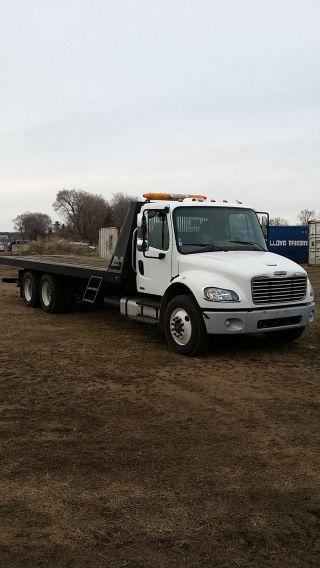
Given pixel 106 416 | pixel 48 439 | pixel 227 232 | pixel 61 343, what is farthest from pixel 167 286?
pixel 48 439

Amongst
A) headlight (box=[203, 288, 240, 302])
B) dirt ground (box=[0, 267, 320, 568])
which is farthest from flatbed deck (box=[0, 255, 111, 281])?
headlight (box=[203, 288, 240, 302])

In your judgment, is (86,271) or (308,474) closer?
(308,474)

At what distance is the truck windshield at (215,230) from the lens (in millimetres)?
8523

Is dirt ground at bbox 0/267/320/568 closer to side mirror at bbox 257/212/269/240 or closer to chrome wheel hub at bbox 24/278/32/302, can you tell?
side mirror at bbox 257/212/269/240

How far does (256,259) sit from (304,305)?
103cm

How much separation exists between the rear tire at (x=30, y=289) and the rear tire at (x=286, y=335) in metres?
6.25

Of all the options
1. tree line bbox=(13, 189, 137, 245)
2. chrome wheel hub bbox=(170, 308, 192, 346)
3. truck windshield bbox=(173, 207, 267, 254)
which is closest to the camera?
chrome wheel hub bbox=(170, 308, 192, 346)

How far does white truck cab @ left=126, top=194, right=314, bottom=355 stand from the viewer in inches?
297

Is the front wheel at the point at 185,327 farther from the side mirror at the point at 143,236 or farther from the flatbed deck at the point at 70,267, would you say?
the flatbed deck at the point at 70,267

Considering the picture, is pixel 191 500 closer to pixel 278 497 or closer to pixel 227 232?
pixel 278 497

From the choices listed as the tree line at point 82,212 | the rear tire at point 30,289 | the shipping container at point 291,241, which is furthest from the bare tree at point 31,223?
the rear tire at point 30,289

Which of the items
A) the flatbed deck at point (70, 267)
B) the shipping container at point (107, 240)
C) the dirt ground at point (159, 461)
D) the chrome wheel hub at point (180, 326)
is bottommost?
the dirt ground at point (159, 461)

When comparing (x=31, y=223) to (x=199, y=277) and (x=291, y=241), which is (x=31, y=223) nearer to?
(x=291, y=241)

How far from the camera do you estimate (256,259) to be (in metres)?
8.14
